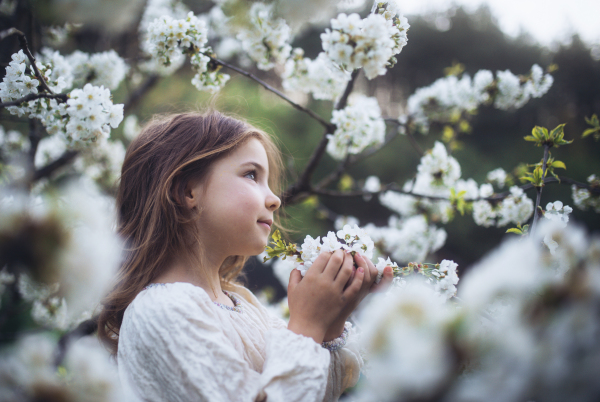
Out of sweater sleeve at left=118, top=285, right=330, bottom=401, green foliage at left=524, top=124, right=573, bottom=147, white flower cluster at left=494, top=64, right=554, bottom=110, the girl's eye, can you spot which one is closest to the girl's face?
the girl's eye

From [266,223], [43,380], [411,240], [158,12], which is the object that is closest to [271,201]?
[266,223]

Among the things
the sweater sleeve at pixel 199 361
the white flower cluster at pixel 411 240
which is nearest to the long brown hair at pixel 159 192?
the sweater sleeve at pixel 199 361

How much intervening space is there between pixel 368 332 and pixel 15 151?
300 cm

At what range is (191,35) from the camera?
1.29m

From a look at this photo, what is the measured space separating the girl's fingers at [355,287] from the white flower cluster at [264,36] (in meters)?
1.11

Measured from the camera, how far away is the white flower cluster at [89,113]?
41.7 inches

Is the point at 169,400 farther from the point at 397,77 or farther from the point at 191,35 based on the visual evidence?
the point at 397,77

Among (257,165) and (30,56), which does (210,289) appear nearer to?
(257,165)

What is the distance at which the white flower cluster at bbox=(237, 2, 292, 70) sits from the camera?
1.50m

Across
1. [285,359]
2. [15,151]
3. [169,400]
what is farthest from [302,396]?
[15,151]

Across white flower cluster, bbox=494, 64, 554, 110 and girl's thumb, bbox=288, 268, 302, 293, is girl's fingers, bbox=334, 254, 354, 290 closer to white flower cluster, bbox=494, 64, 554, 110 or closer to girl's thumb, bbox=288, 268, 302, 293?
girl's thumb, bbox=288, 268, 302, 293

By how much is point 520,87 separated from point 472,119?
518 cm

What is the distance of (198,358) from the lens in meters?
0.79

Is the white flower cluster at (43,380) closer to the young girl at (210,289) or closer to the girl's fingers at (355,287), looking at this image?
the young girl at (210,289)
